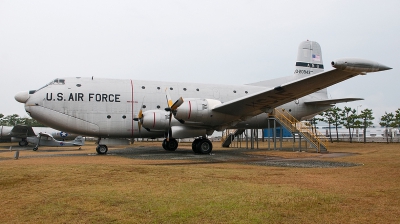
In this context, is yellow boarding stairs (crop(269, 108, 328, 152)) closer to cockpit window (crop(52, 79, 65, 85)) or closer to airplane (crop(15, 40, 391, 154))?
airplane (crop(15, 40, 391, 154))

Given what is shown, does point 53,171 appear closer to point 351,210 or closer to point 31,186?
point 31,186

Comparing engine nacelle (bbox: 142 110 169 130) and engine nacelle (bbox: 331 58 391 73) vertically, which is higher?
engine nacelle (bbox: 331 58 391 73)

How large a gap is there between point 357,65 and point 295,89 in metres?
4.05

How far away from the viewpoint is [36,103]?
1764cm

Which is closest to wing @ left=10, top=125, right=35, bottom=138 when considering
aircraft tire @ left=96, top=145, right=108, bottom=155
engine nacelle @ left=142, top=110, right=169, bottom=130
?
aircraft tire @ left=96, top=145, right=108, bottom=155

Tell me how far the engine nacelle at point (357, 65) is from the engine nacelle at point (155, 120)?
10.0 meters

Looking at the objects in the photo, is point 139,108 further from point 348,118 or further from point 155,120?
point 348,118

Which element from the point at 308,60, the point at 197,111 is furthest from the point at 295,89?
the point at 308,60

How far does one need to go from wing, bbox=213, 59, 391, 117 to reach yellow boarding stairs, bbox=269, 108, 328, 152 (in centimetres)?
394

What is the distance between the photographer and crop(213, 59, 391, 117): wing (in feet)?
37.0

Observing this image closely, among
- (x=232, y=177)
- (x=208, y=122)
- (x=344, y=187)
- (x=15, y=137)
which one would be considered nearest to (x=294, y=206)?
(x=344, y=187)

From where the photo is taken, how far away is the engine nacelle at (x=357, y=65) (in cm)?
1120

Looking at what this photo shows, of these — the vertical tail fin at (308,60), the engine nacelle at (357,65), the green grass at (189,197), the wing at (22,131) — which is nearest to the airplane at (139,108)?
the engine nacelle at (357,65)

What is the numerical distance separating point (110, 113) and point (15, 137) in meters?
31.8
